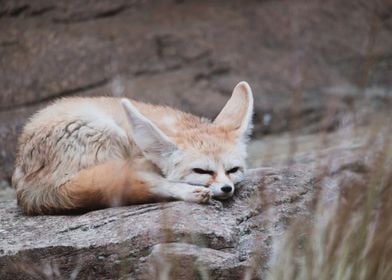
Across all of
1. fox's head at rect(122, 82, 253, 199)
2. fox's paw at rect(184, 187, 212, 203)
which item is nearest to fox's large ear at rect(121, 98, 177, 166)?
fox's head at rect(122, 82, 253, 199)

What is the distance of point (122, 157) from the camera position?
207 inches

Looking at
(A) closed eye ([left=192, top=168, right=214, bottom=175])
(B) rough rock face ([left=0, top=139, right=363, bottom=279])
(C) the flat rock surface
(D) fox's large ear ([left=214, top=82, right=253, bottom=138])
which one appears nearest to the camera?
(B) rough rock face ([left=0, top=139, right=363, bottom=279])

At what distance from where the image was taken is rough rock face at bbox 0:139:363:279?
426cm

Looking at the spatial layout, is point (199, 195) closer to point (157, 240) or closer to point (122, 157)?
point (157, 240)

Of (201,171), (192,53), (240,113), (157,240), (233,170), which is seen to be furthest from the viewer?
(192,53)

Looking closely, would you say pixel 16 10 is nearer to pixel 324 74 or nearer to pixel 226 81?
pixel 226 81

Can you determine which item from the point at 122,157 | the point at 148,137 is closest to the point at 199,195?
the point at 148,137

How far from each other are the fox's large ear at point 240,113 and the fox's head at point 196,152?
0.07 m

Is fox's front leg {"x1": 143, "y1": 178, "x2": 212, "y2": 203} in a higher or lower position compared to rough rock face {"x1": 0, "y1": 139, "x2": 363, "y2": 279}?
higher

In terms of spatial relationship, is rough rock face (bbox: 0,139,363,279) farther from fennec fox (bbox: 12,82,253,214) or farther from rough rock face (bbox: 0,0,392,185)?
rough rock face (bbox: 0,0,392,185)

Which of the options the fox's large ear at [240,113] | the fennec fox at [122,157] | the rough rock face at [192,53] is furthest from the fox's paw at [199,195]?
the rough rock face at [192,53]

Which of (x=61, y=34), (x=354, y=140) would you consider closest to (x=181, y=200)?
(x=354, y=140)

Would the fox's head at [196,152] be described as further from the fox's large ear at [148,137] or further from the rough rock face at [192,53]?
the rough rock face at [192,53]

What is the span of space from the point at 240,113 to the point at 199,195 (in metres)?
0.82
